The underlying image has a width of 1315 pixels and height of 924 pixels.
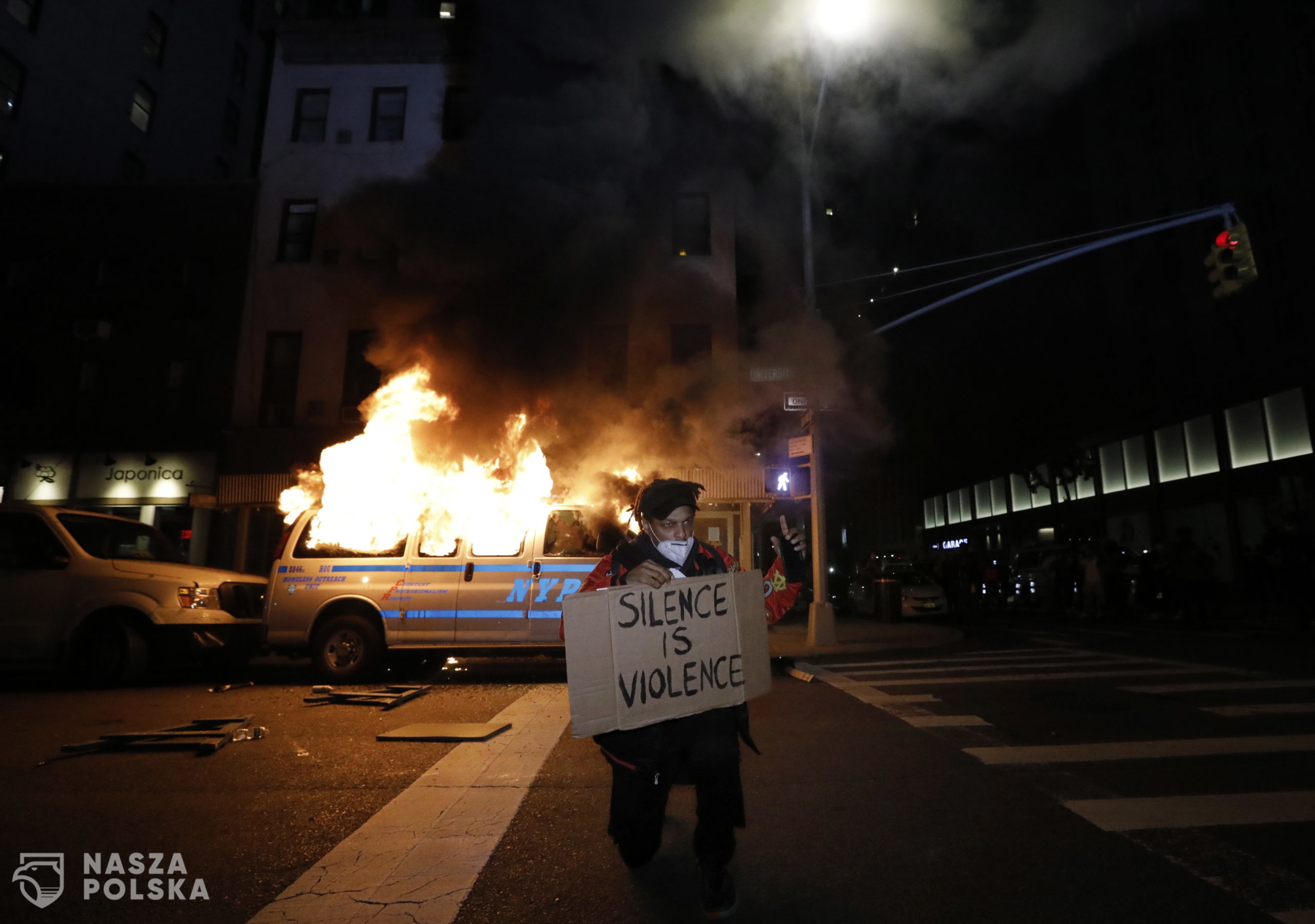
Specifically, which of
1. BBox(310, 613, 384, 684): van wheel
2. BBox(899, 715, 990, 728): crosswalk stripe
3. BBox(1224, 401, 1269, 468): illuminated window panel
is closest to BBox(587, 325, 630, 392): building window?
BBox(310, 613, 384, 684): van wheel

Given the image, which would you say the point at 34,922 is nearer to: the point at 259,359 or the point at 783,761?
the point at 783,761

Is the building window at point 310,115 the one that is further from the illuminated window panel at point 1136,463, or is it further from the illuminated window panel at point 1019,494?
the illuminated window panel at point 1019,494

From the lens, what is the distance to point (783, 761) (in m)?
4.77

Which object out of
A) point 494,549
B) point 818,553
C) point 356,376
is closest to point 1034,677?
point 818,553

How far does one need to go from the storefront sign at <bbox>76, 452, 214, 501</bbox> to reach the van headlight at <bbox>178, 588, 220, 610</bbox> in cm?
1006

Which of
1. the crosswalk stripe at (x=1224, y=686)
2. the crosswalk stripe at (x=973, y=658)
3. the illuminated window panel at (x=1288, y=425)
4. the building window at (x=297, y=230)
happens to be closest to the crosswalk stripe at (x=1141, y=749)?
the crosswalk stripe at (x=1224, y=686)

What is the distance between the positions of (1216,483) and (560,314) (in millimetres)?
24174

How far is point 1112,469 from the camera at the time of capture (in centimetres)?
3011

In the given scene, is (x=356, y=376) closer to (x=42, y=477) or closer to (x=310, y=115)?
(x=310, y=115)

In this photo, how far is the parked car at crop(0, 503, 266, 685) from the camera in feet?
25.0

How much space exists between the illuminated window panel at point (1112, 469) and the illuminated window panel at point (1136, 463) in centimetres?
24

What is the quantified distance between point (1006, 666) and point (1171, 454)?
2321cm

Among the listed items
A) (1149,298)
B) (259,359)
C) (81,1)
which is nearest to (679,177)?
(259,359)

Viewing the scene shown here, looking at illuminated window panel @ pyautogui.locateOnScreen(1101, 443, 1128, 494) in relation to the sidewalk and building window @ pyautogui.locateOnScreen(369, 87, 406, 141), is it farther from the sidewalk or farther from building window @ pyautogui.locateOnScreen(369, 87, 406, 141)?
building window @ pyautogui.locateOnScreen(369, 87, 406, 141)
